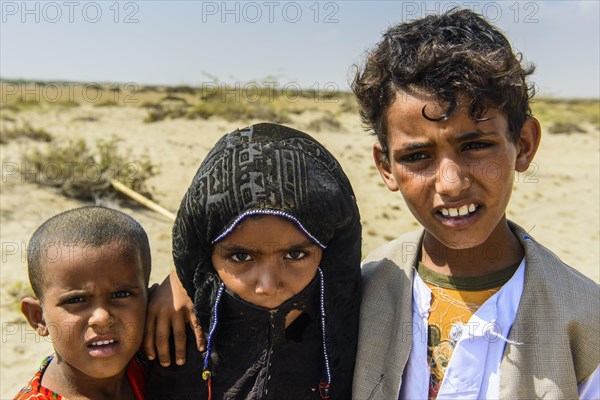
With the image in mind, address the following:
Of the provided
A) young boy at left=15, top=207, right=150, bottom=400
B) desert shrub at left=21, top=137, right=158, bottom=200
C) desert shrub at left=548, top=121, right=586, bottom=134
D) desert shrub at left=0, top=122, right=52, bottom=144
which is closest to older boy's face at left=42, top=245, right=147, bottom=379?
young boy at left=15, top=207, right=150, bottom=400

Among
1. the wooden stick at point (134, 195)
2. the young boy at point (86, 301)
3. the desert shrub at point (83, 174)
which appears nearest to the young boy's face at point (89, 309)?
the young boy at point (86, 301)

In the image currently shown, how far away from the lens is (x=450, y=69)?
6.06 ft

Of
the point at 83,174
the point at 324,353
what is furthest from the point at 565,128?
the point at 324,353

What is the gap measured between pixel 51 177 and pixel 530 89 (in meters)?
7.88

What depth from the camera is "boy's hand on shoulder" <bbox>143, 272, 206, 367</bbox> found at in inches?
76.9

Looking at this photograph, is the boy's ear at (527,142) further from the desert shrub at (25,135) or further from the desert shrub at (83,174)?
the desert shrub at (25,135)

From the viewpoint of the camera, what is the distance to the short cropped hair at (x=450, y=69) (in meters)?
1.83

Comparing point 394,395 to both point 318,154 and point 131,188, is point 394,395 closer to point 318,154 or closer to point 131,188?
point 318,154

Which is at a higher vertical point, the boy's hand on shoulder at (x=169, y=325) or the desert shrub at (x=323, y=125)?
the desert shrub at (x=323, y=125)

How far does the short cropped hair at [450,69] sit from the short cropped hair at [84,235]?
924mm

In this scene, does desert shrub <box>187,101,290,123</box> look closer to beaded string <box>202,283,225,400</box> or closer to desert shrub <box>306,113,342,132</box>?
desert shrub <box>306,113,342,132</box>

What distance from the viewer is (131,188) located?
880cm

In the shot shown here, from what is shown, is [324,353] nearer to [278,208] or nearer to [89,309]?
[278,208]

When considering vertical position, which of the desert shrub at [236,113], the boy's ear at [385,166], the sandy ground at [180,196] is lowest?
the sandy ground at [180,196]
